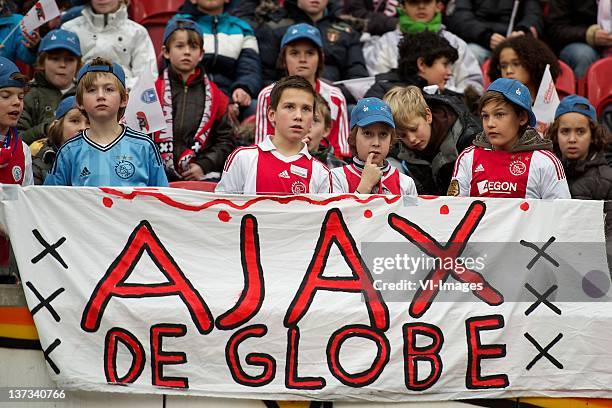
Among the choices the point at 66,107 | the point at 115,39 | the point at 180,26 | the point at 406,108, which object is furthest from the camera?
the point at 115,39

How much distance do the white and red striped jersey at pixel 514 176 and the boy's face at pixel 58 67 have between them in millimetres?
3421

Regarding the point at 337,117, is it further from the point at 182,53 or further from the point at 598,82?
the point at 598,82

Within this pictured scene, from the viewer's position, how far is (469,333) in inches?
204

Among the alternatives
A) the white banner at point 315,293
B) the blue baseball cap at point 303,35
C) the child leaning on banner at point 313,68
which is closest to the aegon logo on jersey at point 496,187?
the white banner at point 315,293

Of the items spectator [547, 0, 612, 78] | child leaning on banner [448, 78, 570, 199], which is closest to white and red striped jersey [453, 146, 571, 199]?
child leaning on banner [448, 78, 570, 199]

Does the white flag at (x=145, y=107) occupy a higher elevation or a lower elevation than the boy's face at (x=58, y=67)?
lower

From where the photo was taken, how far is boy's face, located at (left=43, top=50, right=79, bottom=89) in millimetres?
7793

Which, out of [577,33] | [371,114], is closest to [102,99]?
[371,114]

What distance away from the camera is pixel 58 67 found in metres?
7.79

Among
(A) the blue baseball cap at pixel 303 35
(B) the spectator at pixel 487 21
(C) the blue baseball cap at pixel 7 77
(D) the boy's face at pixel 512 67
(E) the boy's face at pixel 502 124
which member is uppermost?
(B) the spectator at pixel 487 21

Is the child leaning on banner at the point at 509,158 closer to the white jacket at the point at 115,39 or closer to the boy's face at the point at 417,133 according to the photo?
the boy's face at the point at 417,133

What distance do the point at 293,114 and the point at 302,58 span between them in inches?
80.1

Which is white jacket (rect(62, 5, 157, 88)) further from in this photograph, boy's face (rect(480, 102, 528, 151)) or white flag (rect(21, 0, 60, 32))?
boy's face (rect(480, 102, 528, 151))

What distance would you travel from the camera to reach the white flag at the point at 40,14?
7.84 metres
